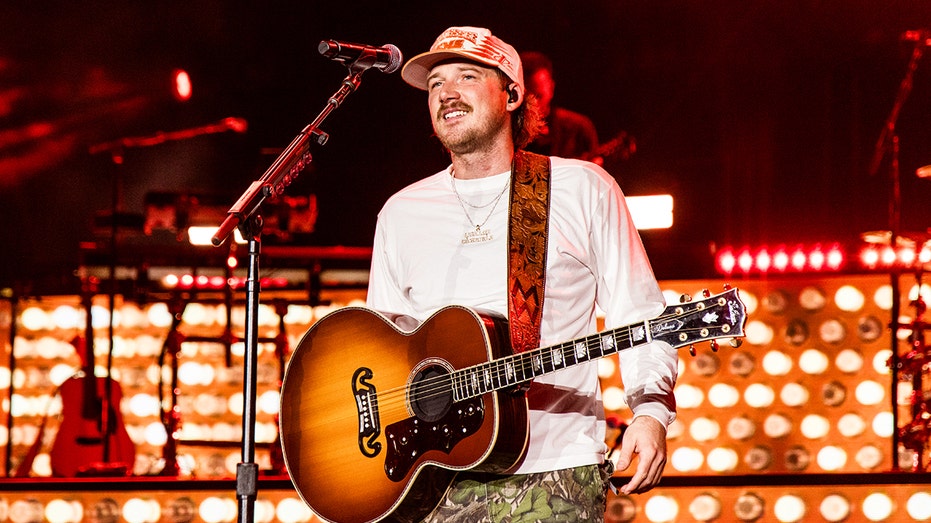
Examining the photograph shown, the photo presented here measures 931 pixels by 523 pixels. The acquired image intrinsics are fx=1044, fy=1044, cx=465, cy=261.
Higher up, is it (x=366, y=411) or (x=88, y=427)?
(x=88, y=427)

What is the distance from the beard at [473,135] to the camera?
8.98ft

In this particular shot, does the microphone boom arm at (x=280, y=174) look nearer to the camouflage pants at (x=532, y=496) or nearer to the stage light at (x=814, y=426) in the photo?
the camouflage pants at (x=532, y=496)

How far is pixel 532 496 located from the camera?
2367mm

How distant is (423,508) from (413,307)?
567 millimetres

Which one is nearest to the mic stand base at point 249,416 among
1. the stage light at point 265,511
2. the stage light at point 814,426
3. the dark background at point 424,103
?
the stage light at point 265,511

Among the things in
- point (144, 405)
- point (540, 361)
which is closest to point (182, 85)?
point (144, 405)

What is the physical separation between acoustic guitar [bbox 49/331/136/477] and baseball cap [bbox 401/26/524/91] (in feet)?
13.1

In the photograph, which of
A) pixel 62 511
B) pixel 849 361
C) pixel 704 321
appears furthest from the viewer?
pixel 849 361

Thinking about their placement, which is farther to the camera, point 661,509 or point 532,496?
point 661,509

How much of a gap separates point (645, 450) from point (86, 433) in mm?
4882

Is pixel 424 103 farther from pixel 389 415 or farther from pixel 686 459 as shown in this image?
pixel 389 415

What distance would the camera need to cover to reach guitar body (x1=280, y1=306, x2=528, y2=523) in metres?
2.31

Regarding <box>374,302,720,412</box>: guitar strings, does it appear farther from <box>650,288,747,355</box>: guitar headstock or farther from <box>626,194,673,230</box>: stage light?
<box>626,194,673,230</box>: stage light

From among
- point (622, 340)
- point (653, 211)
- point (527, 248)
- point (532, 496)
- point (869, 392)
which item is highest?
point (653, 211)
